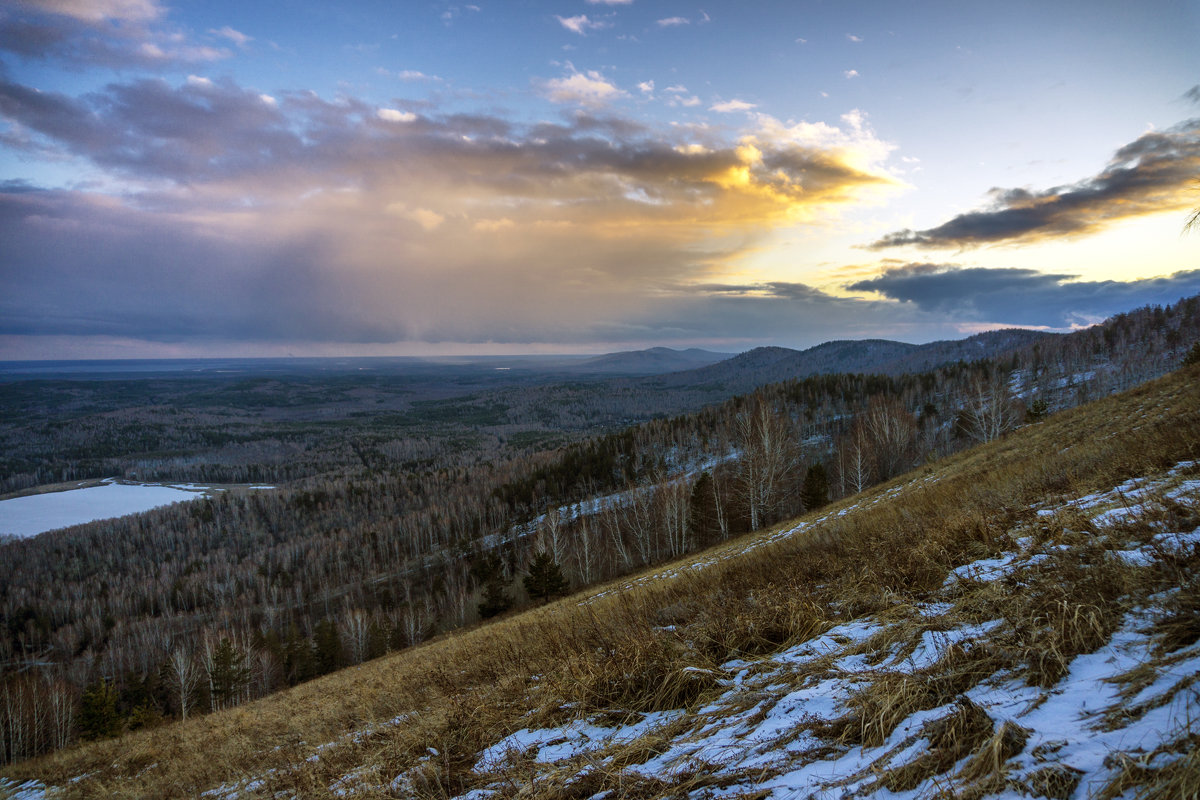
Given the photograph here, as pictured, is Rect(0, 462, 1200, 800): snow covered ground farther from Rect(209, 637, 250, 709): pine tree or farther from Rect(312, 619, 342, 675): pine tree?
Rect(312, 619, 342, 675): pine tree

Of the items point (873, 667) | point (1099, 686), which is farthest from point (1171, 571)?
point (873, 667)

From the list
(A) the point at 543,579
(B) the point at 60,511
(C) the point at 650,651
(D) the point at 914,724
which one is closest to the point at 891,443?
(A) the point at 543,579

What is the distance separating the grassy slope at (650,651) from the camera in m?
4.84

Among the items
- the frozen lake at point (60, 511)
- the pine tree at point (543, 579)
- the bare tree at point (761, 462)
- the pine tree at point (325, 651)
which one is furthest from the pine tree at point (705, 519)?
the frozen lake at point (60, 511)

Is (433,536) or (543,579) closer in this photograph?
(543,579)

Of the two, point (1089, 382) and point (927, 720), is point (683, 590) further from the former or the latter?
point (1089, 382)

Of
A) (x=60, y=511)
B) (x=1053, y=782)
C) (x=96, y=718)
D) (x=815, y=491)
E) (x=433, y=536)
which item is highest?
(x=1053, y=782)

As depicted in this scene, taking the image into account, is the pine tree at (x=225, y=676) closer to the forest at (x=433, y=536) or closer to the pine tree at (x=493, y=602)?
the forest at (x=433, y=536)

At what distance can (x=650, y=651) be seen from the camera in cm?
520

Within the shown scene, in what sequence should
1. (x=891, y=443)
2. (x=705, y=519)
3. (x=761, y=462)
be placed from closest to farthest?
(x=761, y=462), (x=705, y=519), (x=891, y=443)

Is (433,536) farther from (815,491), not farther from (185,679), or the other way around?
(815,491)

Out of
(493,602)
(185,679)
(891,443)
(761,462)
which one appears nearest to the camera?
(761,462)

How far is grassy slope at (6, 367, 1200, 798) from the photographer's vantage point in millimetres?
4844

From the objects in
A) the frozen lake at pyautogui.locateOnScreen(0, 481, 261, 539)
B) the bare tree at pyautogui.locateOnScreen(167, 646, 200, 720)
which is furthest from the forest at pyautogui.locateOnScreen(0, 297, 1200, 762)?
the frozen lake at pyautogui.locateOnScreen(0, 481, 261, 539)
